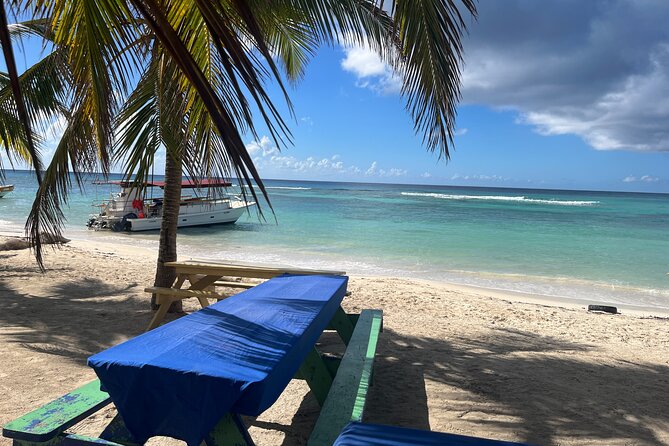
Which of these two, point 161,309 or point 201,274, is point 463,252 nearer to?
point 201,274

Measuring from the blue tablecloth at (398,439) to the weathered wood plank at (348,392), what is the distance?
1.92ft

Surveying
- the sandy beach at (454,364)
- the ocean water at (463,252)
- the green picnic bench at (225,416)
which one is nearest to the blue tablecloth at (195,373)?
the green picnic bench at (225,416)

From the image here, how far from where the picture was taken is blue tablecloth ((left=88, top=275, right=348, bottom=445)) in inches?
60.6

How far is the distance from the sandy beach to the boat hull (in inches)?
505

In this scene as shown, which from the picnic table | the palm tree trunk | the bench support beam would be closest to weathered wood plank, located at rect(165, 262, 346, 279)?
the picnic table

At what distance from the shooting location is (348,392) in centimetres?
225

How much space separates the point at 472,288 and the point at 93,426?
842 centimetres

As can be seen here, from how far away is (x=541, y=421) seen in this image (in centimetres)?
298

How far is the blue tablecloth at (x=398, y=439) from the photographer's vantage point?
124cm

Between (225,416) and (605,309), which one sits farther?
(605,309)

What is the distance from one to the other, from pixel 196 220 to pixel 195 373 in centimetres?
2078

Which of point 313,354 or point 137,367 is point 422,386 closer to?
point 313,354

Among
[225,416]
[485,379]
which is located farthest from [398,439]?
[485,379]

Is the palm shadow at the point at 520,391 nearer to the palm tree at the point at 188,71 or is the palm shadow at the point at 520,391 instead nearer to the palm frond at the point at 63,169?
the palm tree at the point at 188,71
